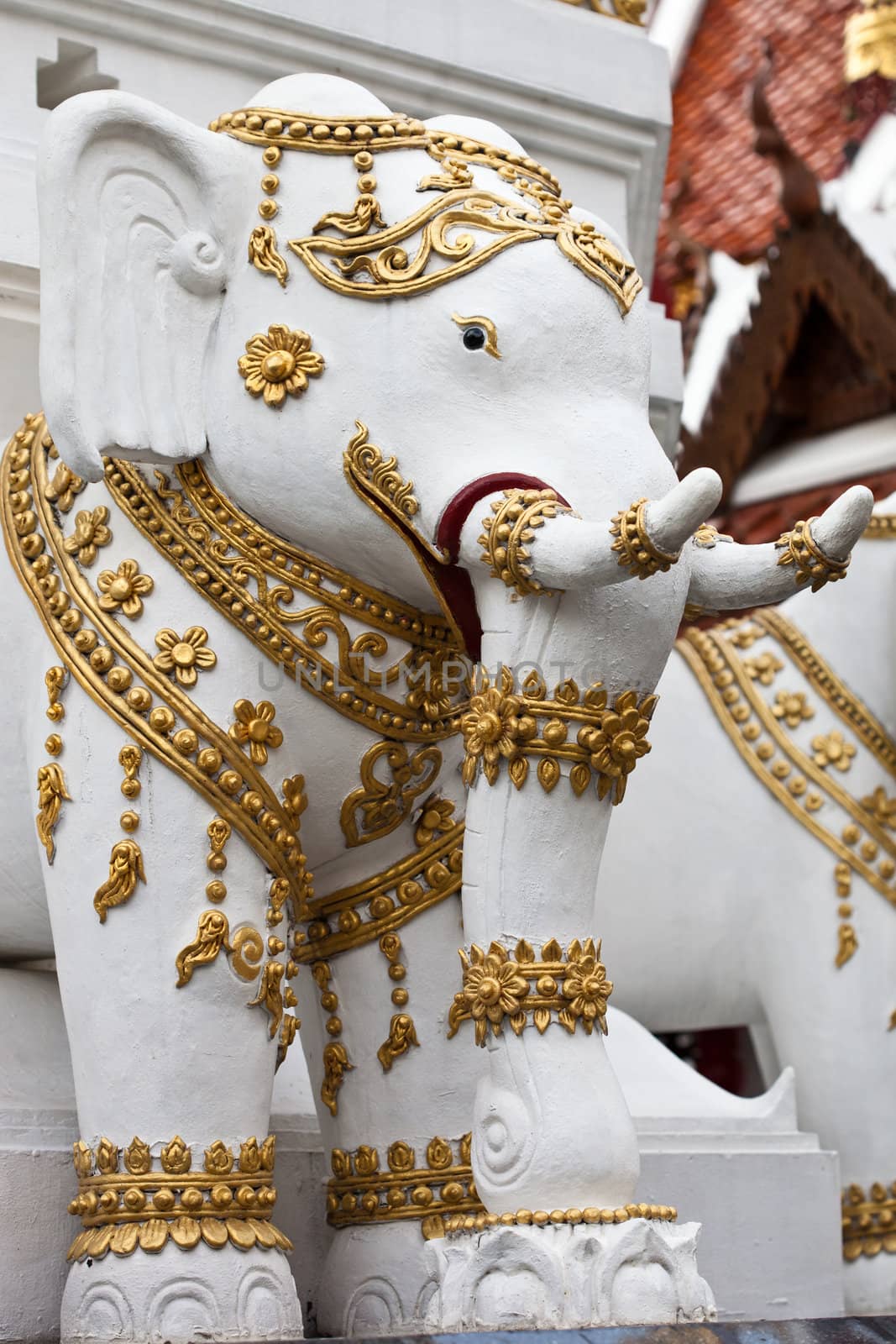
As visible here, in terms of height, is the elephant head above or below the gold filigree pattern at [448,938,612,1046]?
above

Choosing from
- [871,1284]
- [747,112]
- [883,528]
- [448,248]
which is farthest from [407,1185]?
[747,112]

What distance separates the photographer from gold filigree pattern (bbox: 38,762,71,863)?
2072 mm

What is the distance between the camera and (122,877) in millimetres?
2021

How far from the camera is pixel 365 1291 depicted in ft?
7.08

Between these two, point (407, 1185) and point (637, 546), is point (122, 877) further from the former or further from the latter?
point (637, 546)

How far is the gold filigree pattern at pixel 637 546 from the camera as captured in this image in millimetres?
1822

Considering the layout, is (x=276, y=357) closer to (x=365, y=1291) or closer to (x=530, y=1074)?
(x=530, y=1074)

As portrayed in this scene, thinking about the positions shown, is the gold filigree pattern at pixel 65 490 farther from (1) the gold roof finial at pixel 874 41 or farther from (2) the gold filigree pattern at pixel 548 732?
(1) the gold roof finial at pixel 874 41

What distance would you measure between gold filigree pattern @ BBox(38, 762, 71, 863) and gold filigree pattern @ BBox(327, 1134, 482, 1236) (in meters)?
0.43

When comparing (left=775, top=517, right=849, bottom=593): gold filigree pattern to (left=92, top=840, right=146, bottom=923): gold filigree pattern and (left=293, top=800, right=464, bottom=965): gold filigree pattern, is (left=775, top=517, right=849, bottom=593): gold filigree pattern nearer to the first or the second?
(left=293, top=800, right=464, bottom=965): gold filigree pattern

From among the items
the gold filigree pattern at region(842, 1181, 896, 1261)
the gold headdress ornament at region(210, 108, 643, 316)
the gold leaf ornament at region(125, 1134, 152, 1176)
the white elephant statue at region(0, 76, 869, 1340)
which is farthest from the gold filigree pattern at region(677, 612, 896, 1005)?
the gold leaf ornament at region(125, 1134, 152, 1176)

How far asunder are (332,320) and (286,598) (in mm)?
257

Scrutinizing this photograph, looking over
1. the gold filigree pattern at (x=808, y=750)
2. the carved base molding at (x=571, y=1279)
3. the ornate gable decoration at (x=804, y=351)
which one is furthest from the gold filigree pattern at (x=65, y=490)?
the ornate gable decoration at (x=804, y=351)

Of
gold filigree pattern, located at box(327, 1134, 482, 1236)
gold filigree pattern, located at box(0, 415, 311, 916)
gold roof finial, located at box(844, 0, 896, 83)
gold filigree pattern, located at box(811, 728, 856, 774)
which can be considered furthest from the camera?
→ gold roof finial, located at box(844, 0, 896, 83)
